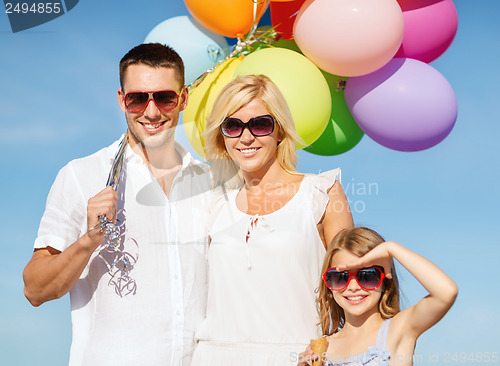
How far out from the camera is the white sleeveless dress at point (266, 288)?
100 inches

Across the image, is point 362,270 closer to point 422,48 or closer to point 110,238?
point 110,238

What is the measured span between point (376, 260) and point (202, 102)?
1691 millimetres

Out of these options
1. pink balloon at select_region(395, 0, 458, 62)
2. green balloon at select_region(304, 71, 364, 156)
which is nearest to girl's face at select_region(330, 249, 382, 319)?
green balloon at select_region(304, 71, 364, 156)

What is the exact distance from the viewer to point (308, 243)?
2602mm

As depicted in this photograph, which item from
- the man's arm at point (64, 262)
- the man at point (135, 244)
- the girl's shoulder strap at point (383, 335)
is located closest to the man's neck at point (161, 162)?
the man at point (135, 244)

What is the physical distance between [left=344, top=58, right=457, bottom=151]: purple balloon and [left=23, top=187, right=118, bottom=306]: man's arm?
1804 millimetres

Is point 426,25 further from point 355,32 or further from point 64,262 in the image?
point 64,262

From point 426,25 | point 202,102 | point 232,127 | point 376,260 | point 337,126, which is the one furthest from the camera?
point 337,126

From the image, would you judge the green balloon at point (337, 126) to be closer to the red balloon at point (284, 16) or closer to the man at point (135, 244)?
the red balloon at point (284, 16)

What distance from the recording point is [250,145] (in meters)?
2.80

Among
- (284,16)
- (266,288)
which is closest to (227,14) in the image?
(284,16)

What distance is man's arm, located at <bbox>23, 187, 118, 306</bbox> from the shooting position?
2.45m

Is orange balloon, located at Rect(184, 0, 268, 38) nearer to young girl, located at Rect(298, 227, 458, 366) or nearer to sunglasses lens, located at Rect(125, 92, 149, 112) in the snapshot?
sunglasses lens, located at Rect(125, 92, 149, 112)

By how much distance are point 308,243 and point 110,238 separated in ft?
2.96
